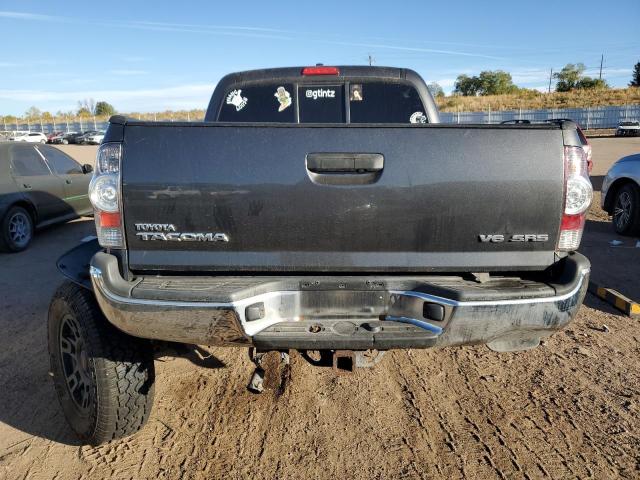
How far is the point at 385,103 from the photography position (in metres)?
3.97

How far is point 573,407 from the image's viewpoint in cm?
310

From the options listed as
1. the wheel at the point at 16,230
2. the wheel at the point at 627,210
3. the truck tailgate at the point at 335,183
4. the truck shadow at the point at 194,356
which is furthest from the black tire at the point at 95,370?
the wheel at the point at 627,210

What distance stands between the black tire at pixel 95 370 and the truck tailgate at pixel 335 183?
20.4 inches

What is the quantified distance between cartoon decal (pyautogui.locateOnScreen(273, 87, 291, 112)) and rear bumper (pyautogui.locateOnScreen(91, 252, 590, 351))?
2019 millimetres

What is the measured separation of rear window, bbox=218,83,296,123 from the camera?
3.98m

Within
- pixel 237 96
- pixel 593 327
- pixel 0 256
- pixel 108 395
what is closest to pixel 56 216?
pixel 0 256

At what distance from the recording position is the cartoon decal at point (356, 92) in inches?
155

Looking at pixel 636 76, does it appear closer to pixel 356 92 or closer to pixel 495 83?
pixel 495 83

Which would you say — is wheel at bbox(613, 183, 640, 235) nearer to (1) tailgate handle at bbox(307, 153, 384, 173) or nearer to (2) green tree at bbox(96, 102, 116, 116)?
(1) tailgate handle at bbox(307, 153, 384, 173)

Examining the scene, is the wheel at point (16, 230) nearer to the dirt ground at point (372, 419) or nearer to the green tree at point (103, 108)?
the dirt ground at point (372, 419)

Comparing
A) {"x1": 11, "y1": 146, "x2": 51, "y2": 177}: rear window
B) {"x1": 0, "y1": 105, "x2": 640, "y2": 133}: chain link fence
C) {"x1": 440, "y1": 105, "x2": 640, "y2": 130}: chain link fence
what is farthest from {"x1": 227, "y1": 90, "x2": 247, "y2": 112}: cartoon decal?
{"x1": 440, "y1": 105, "x2": 640, "y2": 130}: chain link fence

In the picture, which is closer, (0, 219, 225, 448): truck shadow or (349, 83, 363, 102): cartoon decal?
(0, 219, 225, 448): truck shadow

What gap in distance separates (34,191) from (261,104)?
580cm

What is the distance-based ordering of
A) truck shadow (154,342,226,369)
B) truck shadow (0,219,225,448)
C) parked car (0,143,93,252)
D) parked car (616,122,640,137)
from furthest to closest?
parked car (616,122,640,137), parked car (0,143,93,252), truck shadow (154,342,226,369), truck shadow (0,219,225,448)
